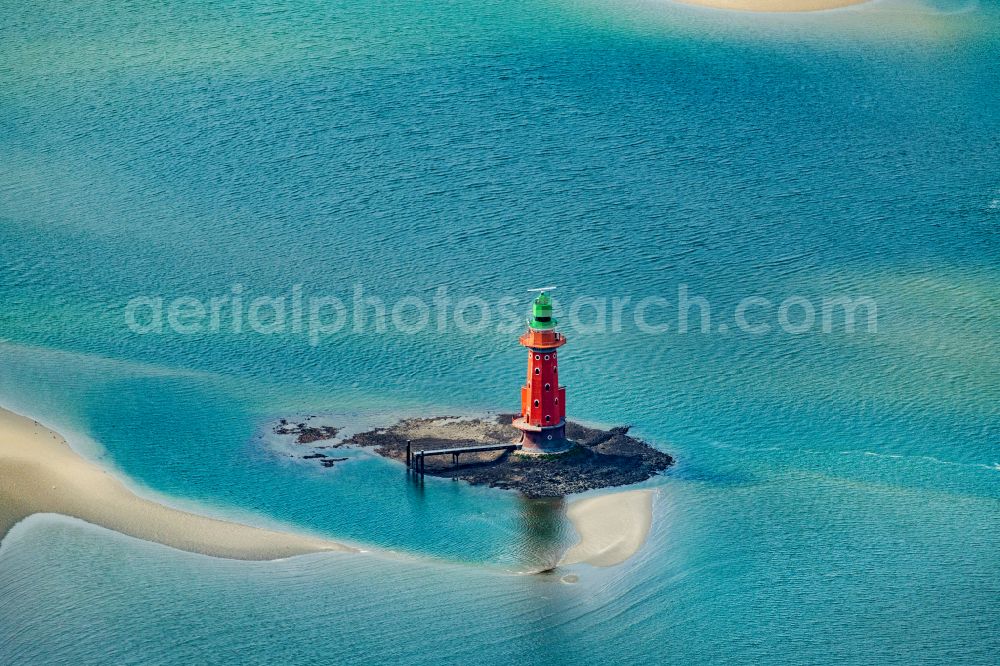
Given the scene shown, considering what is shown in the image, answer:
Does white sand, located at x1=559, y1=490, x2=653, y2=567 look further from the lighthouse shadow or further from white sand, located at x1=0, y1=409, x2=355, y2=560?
white sand, located at x1=0, y1=409, x2=355, y2=560

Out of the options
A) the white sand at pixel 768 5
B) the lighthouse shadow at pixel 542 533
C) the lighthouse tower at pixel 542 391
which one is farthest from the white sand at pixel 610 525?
the white sand at pixel 768 5

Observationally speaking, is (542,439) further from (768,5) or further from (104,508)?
(768,5)

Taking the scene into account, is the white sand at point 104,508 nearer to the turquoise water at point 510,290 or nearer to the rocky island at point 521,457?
the turquoise water at point 510,290

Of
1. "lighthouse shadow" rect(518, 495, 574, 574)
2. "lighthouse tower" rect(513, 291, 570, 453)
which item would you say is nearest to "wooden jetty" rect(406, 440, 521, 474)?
"lighthouse tower" rect(513, 291, 570, 453)

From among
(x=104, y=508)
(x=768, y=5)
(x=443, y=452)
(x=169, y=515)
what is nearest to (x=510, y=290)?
(x=443, y=452)

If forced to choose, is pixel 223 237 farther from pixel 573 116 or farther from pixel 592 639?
pixel 592 639

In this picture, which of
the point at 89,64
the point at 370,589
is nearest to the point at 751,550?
the point at 370,589
